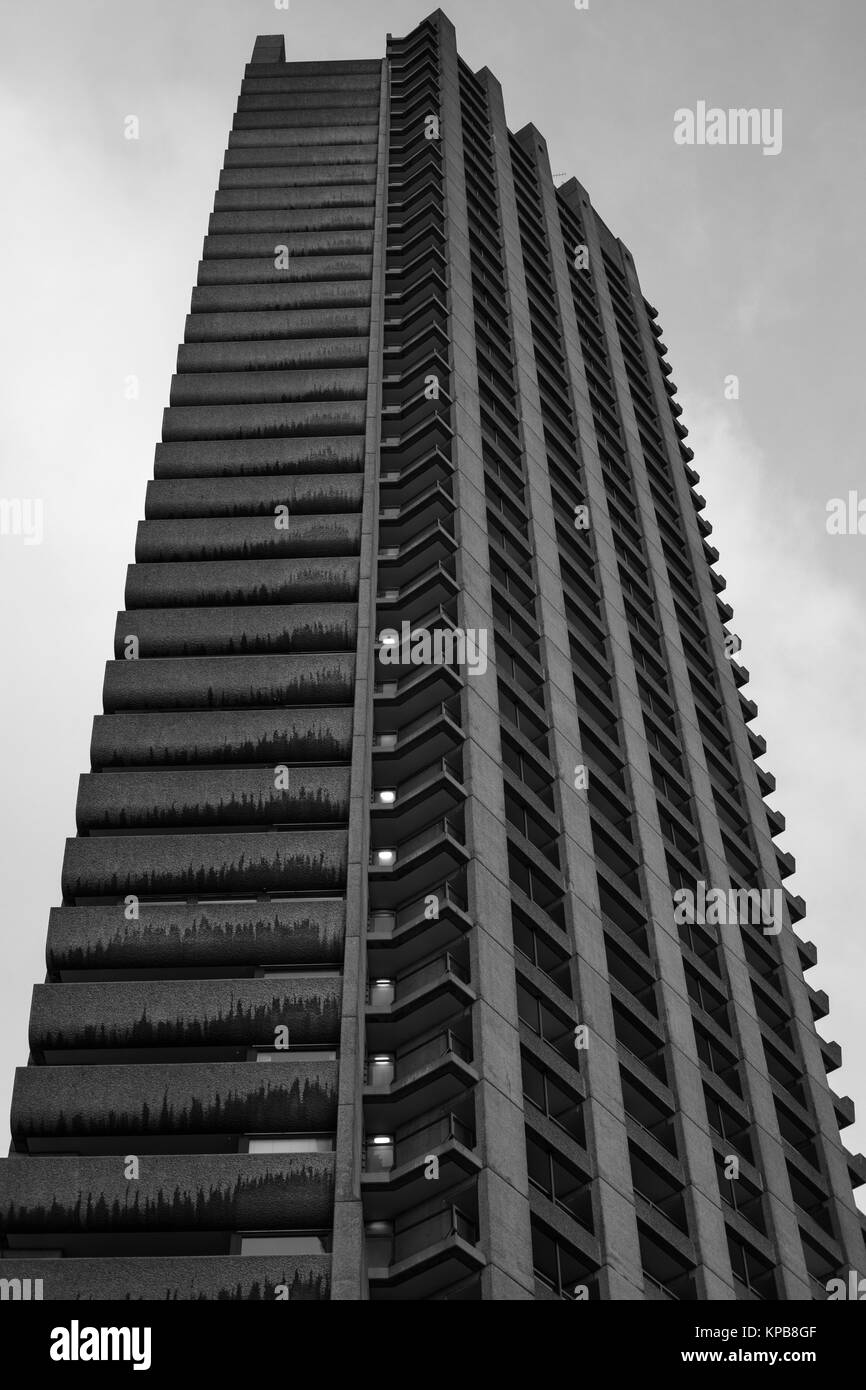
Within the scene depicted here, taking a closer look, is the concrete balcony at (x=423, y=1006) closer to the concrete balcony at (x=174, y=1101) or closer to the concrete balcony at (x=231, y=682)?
the concrete balcony at (x=174, y=1101)

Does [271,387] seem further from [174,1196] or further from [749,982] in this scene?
[174,1196]

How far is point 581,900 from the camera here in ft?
177

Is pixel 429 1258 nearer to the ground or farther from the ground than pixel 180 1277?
farther from the ground

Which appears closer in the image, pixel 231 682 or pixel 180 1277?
pixel 180 1277

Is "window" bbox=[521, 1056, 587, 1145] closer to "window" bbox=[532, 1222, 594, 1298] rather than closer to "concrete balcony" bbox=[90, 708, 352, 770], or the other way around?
"window" bbox=[532, 1222, 594, 1298]

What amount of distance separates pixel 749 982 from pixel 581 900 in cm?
1233

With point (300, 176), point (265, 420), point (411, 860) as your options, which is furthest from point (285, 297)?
point (411, 860)

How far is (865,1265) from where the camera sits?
58.0 m

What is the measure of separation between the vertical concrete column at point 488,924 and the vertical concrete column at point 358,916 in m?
2.88

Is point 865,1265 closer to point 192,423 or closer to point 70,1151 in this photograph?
point 70,1151

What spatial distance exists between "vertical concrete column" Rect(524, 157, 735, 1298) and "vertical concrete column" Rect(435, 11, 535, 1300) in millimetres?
8079

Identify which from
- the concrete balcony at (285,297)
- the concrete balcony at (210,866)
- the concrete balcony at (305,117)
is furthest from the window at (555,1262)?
the concrete balcony at (305,117)

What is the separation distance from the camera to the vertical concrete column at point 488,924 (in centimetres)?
4128
